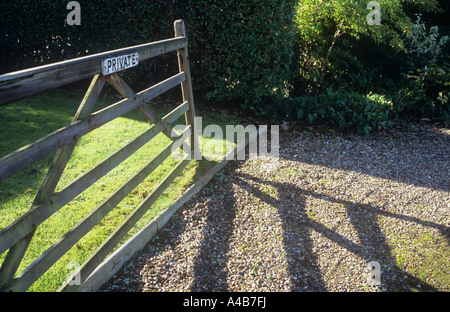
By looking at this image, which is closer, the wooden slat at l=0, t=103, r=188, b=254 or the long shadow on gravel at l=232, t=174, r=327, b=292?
the wooden slat at l=0, t=103, r=188, b=254

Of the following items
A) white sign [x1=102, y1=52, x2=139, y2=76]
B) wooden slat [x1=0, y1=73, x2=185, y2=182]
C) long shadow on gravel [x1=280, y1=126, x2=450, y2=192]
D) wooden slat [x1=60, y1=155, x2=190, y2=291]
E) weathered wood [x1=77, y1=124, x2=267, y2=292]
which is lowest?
long shadow on gravel [x1=280, y1=126, x2=450, y2=192]

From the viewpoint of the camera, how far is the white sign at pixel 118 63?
2.99 meters

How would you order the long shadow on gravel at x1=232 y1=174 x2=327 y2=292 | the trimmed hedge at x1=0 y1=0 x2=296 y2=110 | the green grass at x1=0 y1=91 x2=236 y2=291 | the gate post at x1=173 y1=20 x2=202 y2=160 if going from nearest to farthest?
the long shadow on gravel at x1=232 y1=174 x2=327 y2=292
the green grass at x1=0 y1=91 x2=236 y2=291
the gate post at x1=173 y1=20 x2=202 y2=160
the trimmed hedge at x1=0 y1=0 x2=296 y2=110

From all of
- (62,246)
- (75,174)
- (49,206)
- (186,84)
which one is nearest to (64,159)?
(49,206)

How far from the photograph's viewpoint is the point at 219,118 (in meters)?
7.02

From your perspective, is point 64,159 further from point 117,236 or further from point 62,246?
point 117,236

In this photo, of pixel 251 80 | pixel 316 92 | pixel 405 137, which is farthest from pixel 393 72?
pixel 251 80

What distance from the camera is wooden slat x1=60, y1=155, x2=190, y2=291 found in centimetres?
308

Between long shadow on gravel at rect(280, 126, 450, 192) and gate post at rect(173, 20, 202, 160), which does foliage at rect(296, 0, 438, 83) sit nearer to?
long shadow on gravel at rect(280, 126, 450, 192)

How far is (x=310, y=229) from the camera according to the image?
4176 mm

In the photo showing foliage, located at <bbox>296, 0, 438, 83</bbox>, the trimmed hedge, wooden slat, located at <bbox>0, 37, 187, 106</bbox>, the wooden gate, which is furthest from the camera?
foliage, located at <bbox>296, 0, 438, 83</bbox>

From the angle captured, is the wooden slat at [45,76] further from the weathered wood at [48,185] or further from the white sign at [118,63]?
the weathered wood at [48,185]

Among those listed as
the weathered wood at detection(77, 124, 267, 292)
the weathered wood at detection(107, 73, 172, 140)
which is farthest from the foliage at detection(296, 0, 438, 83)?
the weathered wood at detection(107, 73, 172, 140)

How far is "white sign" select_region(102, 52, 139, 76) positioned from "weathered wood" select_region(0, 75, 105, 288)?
0.09m
